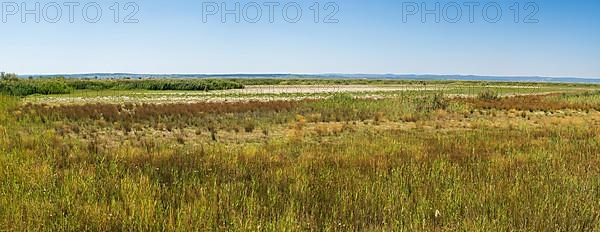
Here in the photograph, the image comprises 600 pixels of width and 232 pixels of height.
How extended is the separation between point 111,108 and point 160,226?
2117cm

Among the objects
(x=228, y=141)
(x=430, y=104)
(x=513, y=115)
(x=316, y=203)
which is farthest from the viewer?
(x=430, y=104)

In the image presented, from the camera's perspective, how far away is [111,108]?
74.8 feet

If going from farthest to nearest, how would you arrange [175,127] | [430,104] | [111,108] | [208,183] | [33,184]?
[430,104] < [111,108] < [175,127] < [208,183] < [33,184]

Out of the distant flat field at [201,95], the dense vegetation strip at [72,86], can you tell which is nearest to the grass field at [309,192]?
the distant flat field at [201,95]

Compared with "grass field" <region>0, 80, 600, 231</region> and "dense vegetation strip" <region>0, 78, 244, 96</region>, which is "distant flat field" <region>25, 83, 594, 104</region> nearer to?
"dense vegetation strip" <region>0, 78, 244, 96</region>

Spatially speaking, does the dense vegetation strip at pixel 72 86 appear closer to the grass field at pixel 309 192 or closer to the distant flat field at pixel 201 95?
the distant flat field at pixel 201 95

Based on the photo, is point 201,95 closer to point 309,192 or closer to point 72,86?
point 72,86

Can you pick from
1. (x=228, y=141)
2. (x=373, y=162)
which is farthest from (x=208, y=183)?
(x=228, y=141)

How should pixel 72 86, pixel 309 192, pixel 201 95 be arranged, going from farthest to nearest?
pixel 72 86 → pixel 201 95 → pixel 309 192

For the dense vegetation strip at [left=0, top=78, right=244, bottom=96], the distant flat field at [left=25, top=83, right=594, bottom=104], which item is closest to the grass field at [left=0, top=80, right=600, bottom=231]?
the distant flat field at [left=25, top=83, right=594, bottom=104]

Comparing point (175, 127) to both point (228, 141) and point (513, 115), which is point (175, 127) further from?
point (513, 115)

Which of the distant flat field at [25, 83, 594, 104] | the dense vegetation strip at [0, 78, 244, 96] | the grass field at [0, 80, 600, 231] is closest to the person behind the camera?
the grass field at [0, 80, 600, 231]

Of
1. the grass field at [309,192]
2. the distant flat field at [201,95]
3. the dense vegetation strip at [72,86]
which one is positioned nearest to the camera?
the grass field at [309,192]

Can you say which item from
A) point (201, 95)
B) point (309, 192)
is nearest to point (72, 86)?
point (201, 95)
